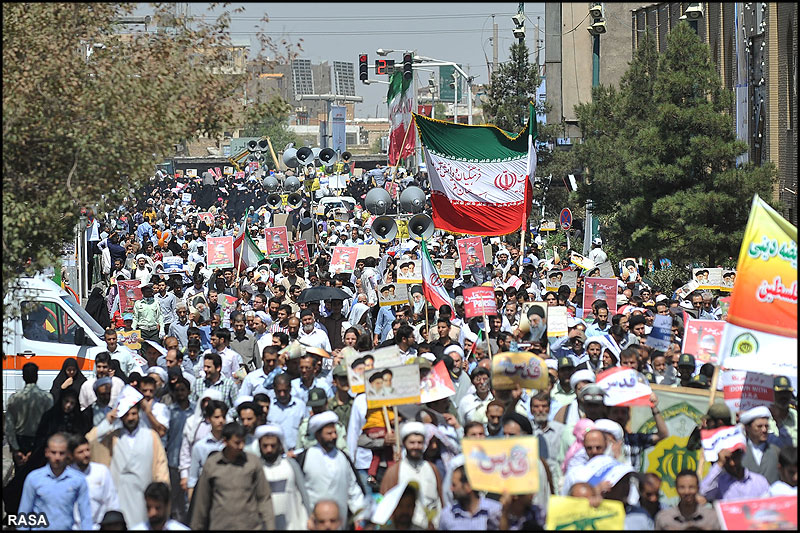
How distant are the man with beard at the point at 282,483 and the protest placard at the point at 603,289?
8.83 m

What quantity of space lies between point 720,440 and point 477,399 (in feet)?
8.22

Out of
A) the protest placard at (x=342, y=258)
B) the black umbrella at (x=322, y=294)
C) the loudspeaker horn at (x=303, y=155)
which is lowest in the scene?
the black umbrella at (x=322, y=294)

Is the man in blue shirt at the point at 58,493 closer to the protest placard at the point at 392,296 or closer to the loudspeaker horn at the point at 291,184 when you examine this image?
the protest placard at the point at 392,296

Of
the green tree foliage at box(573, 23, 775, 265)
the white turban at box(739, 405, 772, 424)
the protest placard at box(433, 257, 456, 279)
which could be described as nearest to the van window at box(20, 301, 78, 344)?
the protest placard at box(433, 257, 456, 279)

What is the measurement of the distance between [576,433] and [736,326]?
4.99 ft

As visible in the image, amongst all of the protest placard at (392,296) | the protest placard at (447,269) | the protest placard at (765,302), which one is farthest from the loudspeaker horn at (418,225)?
the protest placard at (765,302)

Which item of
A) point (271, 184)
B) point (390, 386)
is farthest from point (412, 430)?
point (271, 184)

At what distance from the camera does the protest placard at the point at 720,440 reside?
27.2 feet

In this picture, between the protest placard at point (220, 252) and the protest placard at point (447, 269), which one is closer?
the protest placard at point (220, 252)

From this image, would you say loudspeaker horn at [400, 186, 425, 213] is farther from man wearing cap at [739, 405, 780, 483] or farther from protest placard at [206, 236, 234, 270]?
man wearing cap at [739, 405, 780, 483]

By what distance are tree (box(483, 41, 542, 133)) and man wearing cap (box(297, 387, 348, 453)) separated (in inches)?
1286

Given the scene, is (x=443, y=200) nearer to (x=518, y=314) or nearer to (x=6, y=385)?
(x=518, y=314)

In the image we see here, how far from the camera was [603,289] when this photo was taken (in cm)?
1656

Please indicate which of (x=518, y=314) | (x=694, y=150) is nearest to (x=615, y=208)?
(x=694, y=150)
